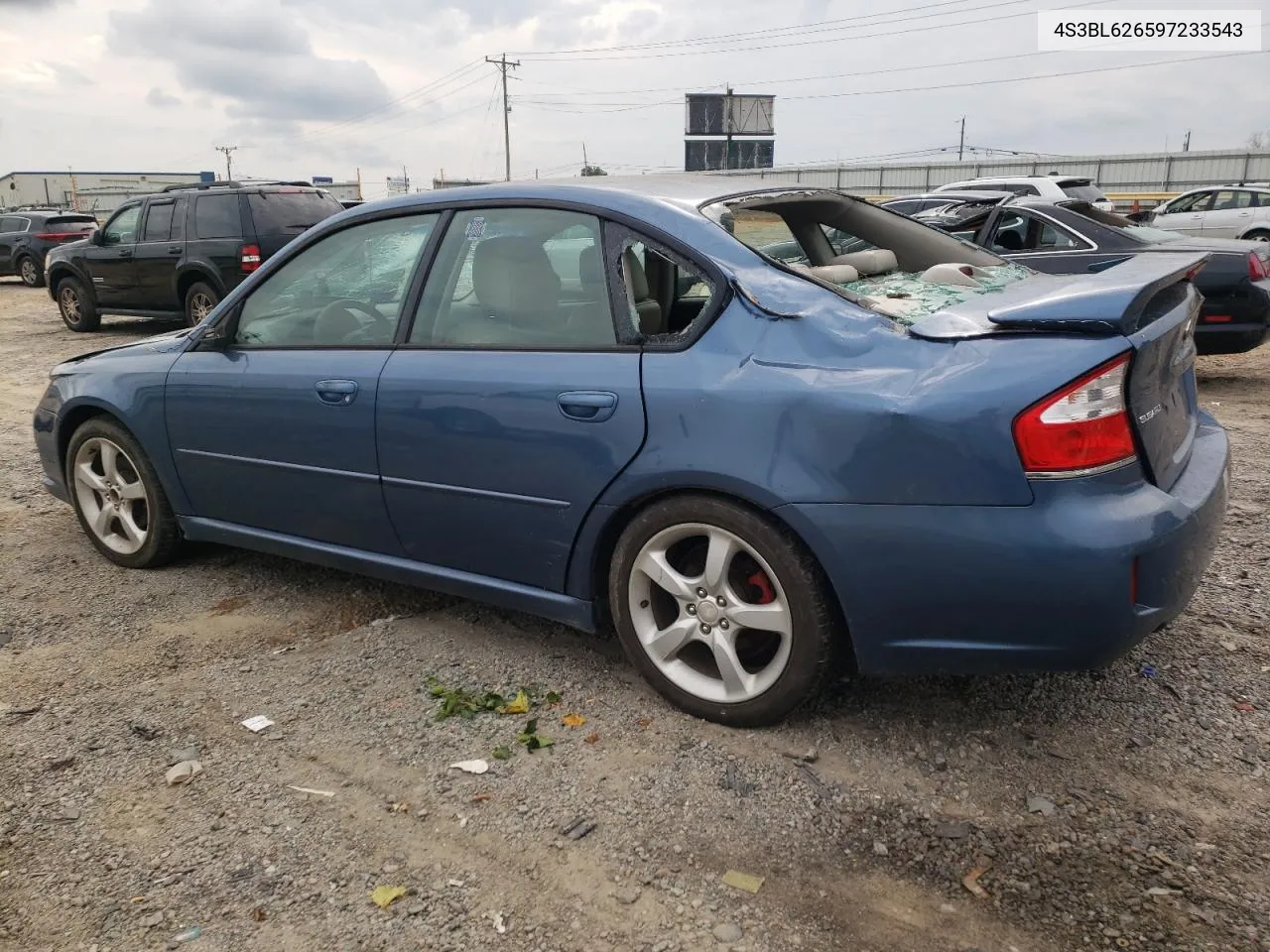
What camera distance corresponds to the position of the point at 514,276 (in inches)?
132

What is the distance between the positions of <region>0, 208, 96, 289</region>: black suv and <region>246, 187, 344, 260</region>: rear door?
12.8 meters

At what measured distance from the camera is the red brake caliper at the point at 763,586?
2904 mm

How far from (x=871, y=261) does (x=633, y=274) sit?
1.16 metres

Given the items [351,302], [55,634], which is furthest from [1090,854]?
[55,634]

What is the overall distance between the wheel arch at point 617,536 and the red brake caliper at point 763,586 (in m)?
0.19

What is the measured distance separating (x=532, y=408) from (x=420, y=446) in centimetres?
48

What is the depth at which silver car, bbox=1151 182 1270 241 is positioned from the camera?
19.1m

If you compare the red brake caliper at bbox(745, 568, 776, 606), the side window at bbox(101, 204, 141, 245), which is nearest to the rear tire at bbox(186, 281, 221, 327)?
the side window at bbox(101, 204, 141, 245)

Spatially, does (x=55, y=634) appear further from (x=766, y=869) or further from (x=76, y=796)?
(x=766, y=869)

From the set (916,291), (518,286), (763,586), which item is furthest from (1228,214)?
(763,586)

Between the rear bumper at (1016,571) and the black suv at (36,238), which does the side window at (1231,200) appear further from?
the black suv at (36,238)

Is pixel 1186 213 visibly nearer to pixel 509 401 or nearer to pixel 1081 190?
pixel 1081 190

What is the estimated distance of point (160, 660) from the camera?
3.66 m

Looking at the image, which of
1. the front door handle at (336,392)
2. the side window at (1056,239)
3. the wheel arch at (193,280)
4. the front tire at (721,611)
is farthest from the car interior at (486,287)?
the wheel arch at (193,280)
